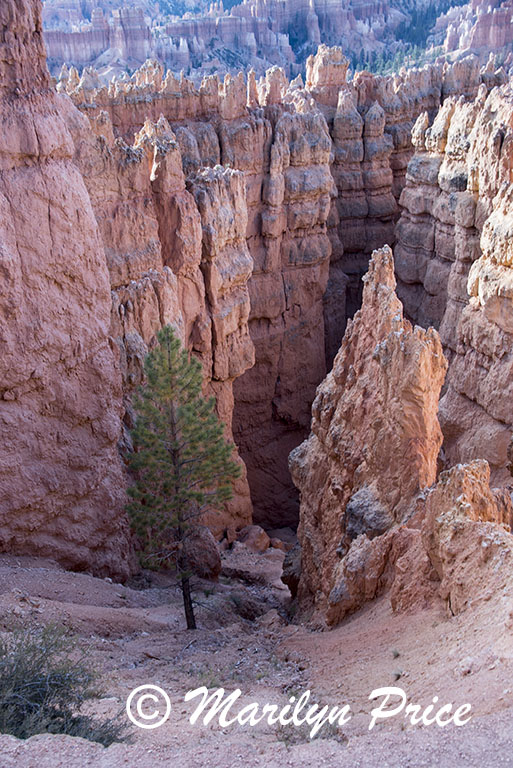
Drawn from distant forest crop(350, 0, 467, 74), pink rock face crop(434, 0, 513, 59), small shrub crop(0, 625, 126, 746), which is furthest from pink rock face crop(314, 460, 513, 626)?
distant forest crop(350, 0, 467, 74)

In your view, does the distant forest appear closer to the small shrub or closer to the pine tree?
the pine tree

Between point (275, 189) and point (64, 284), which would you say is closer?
point (64, 284)

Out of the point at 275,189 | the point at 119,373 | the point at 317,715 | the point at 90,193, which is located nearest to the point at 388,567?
the point at 317,715

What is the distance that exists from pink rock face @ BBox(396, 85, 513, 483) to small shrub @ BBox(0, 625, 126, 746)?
1210 centimetres

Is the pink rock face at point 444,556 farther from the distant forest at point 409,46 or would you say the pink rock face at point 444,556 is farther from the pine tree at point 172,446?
the distant forest at point 409,46

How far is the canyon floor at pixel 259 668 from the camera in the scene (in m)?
6.72

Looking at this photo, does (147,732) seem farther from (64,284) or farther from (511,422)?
(511,422)

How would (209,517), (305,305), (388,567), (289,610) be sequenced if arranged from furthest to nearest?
(305,305) < (209,517) < (289,610) < (388,567)

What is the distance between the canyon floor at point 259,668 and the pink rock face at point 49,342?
0.94m

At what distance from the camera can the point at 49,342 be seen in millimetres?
13102

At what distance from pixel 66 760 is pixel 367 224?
31.1 metres

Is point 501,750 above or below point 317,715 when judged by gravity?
above

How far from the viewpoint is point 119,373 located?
14867mm

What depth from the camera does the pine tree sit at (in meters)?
13.1
